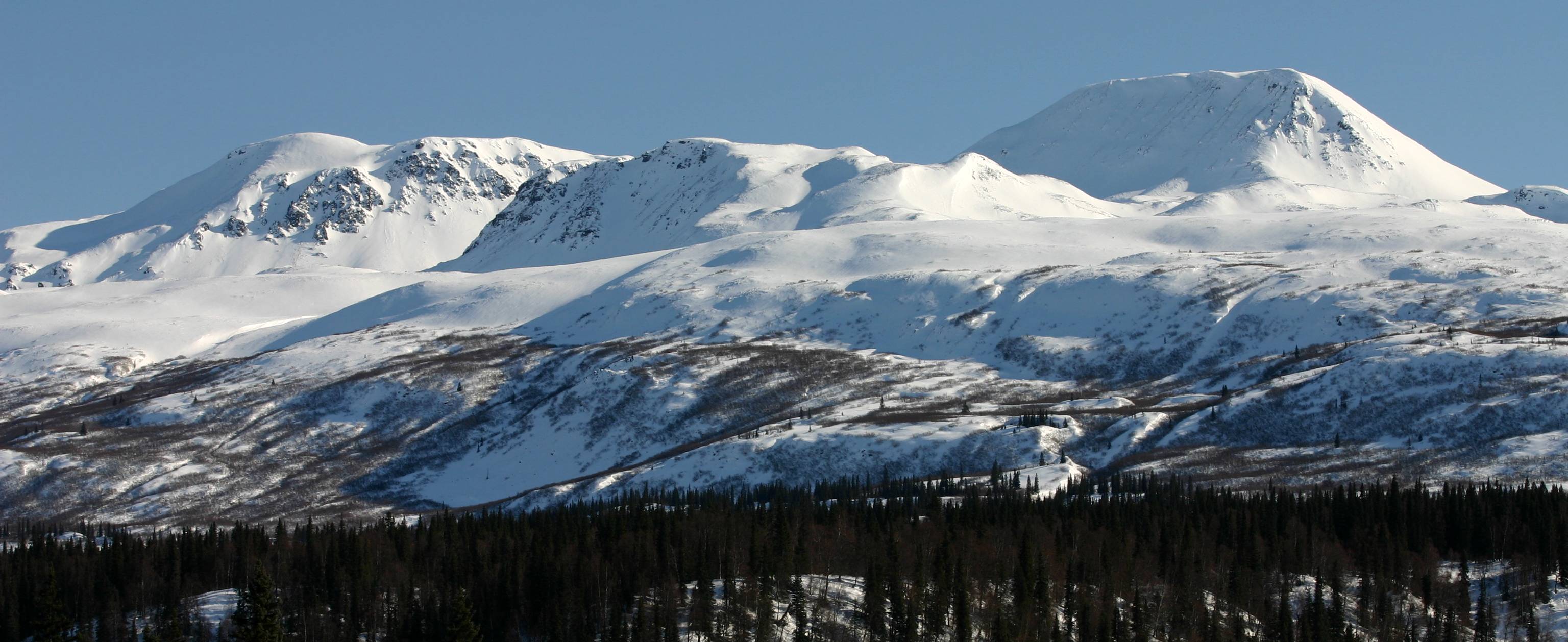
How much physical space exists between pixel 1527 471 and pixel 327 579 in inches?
5528

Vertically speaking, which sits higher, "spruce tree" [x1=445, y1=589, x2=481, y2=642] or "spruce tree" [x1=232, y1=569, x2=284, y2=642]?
"spruce tree" [x1=232, y1=569, x2=284, y2=642]

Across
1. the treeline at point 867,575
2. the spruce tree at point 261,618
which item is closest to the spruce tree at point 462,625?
the treeline at point 867,575

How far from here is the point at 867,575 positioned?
128 m

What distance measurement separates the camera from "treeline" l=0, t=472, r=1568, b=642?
119 metres

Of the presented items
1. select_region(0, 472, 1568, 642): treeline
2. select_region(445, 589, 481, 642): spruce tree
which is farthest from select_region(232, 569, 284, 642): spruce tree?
select_region(445, 589, 481, 642): spruce tree

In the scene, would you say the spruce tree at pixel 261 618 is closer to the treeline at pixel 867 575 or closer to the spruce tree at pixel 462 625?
the treeline at pixel 867 575

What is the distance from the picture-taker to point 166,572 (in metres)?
146

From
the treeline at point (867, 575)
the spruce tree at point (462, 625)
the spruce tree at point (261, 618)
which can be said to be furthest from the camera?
the treeline at point (867, 575)

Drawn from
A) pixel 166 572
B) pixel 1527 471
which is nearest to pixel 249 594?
pixel 166 572

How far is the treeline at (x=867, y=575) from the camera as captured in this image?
392 ft

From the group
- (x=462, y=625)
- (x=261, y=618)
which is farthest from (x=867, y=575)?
(x=261, y=618)

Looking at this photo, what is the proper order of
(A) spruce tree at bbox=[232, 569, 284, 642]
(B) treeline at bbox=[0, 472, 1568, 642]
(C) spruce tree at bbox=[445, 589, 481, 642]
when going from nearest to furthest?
(A) spruce tree at bbox=[232, 569, 284, 642], (C) spruce tree at bbox=[445, 589, 481, 642], (B) treeline at bbox=[0, 472, 1568, 642]

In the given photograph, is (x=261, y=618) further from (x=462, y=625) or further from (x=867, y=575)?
(x=867, y=575)

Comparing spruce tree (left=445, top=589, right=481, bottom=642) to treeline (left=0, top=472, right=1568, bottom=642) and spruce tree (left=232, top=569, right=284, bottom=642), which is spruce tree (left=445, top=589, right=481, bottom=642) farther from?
spruce tree (left=232, top=569, right=284, bottom=642)
